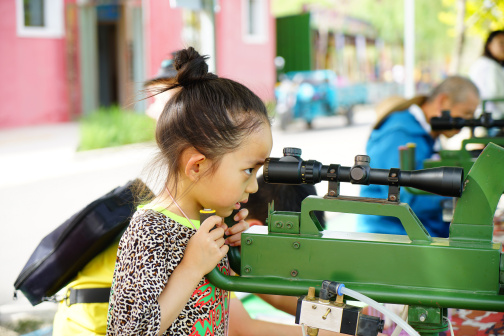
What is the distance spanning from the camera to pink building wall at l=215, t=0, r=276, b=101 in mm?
17406

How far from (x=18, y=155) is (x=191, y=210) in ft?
31.4

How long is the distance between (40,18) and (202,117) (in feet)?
45.9

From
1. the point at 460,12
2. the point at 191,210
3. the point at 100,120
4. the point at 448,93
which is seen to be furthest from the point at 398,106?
the point at 100,120

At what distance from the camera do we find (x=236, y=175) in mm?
1608

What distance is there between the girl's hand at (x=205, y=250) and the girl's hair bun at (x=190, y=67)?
425 millimetres

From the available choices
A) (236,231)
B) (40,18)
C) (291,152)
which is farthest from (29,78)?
(291,152)

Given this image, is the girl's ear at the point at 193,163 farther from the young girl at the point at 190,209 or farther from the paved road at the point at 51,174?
the paved road at the point at 51,174

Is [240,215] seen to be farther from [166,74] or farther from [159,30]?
[159,30]

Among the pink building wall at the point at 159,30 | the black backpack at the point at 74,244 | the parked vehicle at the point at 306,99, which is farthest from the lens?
the pink building wall at the point at 159,30

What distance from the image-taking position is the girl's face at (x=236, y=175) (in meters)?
1.61

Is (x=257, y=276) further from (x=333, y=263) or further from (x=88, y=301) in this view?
(x=88, y=301)

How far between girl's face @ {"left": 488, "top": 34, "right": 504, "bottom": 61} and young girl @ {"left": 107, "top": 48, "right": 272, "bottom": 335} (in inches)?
198

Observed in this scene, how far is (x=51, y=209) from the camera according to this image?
23.2 ft

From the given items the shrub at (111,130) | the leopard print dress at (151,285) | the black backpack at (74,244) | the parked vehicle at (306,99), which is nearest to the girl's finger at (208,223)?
the leopard print dress at (151,285)
